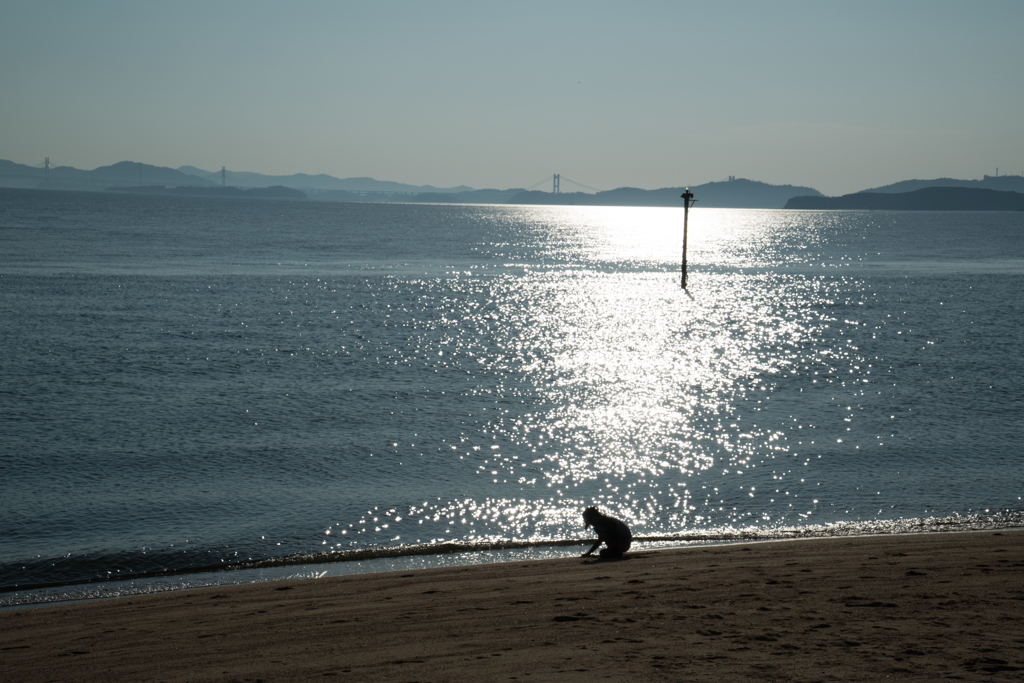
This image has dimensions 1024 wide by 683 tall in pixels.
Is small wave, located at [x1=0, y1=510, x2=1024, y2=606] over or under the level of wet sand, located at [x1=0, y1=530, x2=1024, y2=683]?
under

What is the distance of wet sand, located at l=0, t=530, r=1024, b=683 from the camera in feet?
22.8

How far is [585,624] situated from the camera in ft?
27.2

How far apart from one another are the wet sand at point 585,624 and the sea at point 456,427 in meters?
2.07

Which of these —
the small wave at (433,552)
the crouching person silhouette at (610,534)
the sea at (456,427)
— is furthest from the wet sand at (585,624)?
the sea at (456,427)

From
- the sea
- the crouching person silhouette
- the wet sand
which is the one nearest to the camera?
the wet sand

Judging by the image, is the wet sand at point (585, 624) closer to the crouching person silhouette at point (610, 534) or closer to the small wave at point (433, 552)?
the crouching person silhouette at point (610, 534)

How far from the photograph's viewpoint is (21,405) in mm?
22609

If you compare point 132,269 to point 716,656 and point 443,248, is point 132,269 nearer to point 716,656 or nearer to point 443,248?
point 443,248

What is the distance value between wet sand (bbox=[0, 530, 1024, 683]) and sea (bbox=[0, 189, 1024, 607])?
207 centimetres

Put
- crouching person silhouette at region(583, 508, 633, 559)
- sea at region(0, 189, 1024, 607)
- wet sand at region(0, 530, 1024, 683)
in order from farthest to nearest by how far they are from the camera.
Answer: sea at region(0, 189, 1024, 607)
crouching person silhouette at region(583, 508, 633, 559)
wet sand at region(0, 530, 1024, 683)

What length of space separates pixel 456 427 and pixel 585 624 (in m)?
13.4

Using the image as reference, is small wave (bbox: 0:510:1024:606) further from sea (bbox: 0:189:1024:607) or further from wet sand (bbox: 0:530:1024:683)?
wet sand (bbox: 0:530:1024:683)

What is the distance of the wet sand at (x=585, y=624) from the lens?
274 inches

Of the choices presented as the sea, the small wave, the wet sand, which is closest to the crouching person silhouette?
the wet sand
